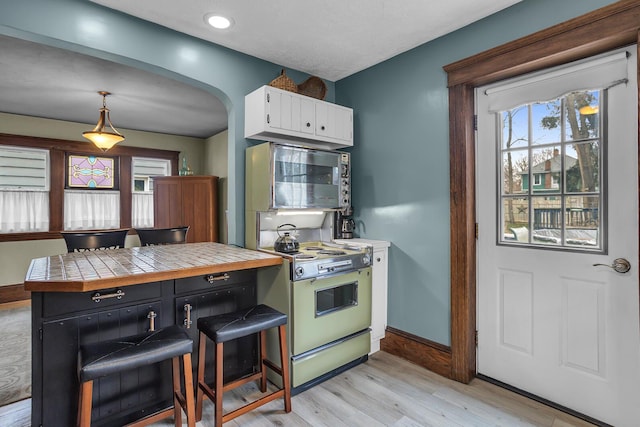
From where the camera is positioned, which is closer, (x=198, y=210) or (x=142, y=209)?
(x=198, y=210)

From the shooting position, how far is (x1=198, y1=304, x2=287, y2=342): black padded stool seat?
1.82 metres

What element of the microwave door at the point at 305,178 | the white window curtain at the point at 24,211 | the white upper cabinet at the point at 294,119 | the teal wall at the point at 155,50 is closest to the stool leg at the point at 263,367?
the teal wall at the point at 155,50

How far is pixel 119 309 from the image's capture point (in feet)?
6.11

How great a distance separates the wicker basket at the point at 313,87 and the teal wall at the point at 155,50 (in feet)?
0.64

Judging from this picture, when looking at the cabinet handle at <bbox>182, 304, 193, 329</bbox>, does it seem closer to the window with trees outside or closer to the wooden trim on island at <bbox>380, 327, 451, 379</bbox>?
the wooden trim on island at <bbox>380, 327, 451, 379</bbox>

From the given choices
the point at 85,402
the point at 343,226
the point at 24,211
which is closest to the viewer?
the point at 85,402

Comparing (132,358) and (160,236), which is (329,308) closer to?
(132,358)

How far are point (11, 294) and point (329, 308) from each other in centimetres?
485

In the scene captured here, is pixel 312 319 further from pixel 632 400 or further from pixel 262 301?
pixel 632 400

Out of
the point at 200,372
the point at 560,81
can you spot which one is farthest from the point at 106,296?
the point at 560,81

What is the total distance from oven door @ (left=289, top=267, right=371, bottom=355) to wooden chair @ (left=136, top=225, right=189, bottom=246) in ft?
6.00

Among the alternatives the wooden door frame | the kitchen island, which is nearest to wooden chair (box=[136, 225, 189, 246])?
the kitchen island

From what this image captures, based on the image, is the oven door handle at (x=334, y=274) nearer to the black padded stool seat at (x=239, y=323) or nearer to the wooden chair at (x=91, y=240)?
the black padded stool seat at (x=239, y=323)

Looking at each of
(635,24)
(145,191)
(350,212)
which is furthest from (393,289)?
(145,191)
